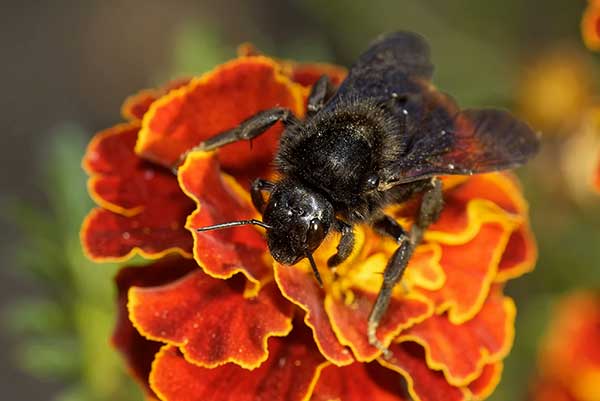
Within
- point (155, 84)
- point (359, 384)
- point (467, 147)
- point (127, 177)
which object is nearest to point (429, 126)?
point (467, 147)

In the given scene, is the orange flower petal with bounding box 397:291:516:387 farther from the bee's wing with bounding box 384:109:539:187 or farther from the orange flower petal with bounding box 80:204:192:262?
the orange flower petal with bounding box 80:204:192:262

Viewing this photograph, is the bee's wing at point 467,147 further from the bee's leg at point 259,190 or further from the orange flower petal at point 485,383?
the orange flower petal at point 485,383

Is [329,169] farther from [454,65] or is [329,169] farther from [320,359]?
[454,65]

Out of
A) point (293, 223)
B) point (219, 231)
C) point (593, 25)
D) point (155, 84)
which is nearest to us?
point (293, 223)

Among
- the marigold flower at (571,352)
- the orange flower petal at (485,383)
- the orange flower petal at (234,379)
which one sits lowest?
the marigold flower at (571,352)

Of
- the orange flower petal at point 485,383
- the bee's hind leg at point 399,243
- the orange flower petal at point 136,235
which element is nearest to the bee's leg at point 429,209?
the bee's hind leg at point 399,243

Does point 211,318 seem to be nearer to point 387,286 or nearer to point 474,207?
point 387,286
